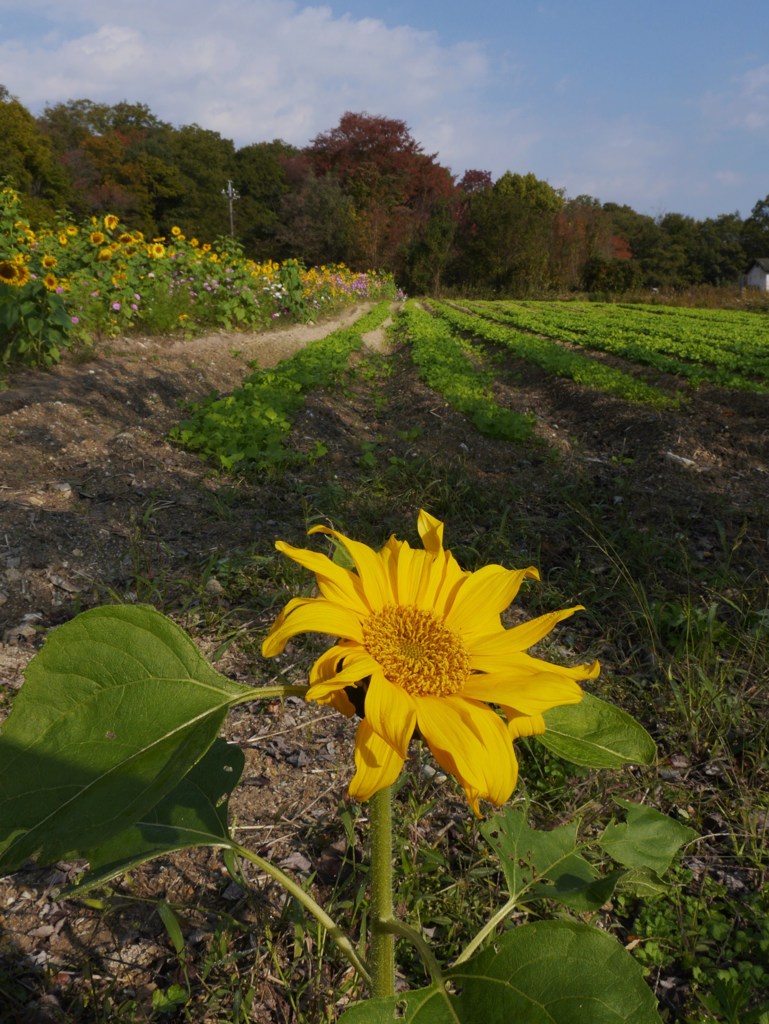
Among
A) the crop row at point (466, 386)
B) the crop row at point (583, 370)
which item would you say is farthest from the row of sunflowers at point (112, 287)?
the crop row at point (583, 370)

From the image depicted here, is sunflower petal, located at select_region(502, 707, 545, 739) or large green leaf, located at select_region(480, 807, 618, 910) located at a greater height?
sunflower petal, located at select_region(502, 707, 545, 739)

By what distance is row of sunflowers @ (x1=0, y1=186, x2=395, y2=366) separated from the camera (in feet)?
18.9

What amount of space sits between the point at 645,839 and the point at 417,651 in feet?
1.99

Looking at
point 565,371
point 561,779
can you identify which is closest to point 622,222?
point 565,371

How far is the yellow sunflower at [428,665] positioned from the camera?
1.98 ft

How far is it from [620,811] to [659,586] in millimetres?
1256

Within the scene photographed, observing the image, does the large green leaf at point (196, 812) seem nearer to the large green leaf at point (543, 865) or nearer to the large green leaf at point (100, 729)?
the large green leaf at point (100, 729)

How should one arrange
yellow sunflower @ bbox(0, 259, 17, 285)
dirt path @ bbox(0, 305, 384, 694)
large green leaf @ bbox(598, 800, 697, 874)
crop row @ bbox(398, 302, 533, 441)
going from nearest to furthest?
1. large green leaf @ bbox(598, 800, 697, 874)
2. dirt path @ bbox(0, 305, 384, 694)
3. crop row @ bbox(398, 302, 533, 441)
4. yellow sunflower @ bbox(0, 259, 17, 285)

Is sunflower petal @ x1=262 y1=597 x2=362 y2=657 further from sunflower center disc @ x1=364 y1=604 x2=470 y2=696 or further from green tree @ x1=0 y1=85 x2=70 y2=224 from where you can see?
green tree @ x1=0 y1=85 x2=70 y2=224

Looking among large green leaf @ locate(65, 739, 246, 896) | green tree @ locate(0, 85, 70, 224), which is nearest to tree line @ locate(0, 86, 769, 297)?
green tree @ locate(0, 85, 70, 224)

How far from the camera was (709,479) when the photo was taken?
4535 millimetres

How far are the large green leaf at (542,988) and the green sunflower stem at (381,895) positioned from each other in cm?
12

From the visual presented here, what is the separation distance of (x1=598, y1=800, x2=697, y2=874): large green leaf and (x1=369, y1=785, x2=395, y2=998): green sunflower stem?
41 centimetres

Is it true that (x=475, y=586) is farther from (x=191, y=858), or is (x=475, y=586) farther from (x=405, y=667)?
(x=191, y=858)
